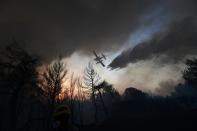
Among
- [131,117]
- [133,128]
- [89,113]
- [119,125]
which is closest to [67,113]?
[133,128]

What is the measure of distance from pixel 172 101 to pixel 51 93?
42214 millimetres

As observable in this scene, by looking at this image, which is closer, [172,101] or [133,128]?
[133,128]

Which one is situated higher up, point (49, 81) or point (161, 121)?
point (49, 81)

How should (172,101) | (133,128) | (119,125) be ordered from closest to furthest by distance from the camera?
(133,128), (119,125), (172,101)

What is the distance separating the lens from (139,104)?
206ft

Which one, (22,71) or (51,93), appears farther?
(51,93)

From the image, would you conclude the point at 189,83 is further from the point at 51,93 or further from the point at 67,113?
the point at 67,113

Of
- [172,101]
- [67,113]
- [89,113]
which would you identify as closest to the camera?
[67,113]

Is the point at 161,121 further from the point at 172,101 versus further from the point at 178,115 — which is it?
the point at 172,101

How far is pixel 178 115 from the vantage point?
41.6 meters

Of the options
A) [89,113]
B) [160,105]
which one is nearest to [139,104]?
[160,105]

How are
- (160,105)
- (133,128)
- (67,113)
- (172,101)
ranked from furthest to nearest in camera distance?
1. (172,101)
2. (160,105)
3. (133,128)
4. (67,113)

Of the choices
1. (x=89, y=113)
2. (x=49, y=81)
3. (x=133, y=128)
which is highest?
(x=89, y=113)

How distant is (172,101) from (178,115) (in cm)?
3201
